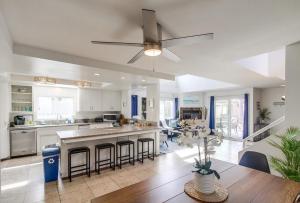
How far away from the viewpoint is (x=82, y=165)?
3.74 m

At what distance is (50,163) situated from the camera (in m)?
Result: 3.37

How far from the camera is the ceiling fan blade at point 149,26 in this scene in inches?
64.0

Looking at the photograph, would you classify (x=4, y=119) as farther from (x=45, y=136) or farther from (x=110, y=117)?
(x=110, y=117)

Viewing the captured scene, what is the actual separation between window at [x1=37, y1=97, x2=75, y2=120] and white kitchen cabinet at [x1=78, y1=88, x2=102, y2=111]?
1.59ft

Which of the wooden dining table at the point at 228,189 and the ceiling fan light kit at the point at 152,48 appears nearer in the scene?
the wooden dining table at the point at 228,189

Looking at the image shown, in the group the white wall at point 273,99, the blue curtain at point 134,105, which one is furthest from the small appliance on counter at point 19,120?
the white wall at point 273,99

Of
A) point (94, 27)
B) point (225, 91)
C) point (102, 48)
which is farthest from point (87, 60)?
point (225, 91)

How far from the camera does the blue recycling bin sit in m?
3.36

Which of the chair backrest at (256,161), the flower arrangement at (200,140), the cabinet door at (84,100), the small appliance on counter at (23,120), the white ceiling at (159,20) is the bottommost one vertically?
the chair backrest at (256,161)

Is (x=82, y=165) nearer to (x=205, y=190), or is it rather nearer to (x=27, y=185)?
(x=27, y=185)

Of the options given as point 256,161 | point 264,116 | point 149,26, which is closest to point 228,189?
point 256,161

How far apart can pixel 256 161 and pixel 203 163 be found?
1337 mm

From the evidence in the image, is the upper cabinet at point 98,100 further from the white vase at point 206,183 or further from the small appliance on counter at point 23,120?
the white vase at point 206,183

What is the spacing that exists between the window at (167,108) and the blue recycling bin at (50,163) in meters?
6.47
